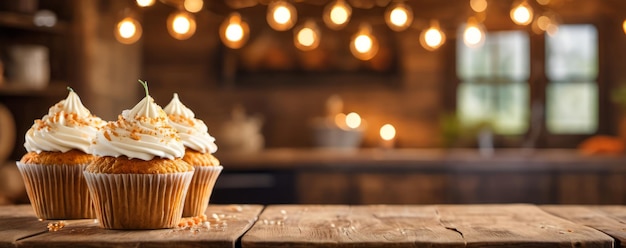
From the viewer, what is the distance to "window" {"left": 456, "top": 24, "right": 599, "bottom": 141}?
262 inches

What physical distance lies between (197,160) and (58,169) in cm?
37

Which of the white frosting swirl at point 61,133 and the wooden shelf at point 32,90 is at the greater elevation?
the wooden shelf at point 32,90

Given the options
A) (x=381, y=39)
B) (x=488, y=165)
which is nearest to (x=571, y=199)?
(x=488, y=165)

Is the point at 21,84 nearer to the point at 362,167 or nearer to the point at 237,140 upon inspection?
the point at 237,140

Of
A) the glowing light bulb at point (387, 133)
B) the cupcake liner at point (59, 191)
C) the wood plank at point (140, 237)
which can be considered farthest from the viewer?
the glowing light bulb at point (387, 133)

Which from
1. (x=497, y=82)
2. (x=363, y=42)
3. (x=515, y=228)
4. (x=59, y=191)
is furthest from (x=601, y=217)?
(x=497, y=82)

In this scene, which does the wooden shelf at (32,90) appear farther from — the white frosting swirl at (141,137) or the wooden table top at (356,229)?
the white frosting swirl at (141,137)

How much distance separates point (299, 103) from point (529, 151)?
175 cm

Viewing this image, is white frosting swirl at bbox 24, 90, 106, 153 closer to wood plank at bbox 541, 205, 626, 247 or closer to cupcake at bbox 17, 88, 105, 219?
cupcake at bbox 17, 88, 105, 219

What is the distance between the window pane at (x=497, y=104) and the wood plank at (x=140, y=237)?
15.3ft

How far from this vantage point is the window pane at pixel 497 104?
22.1 feet

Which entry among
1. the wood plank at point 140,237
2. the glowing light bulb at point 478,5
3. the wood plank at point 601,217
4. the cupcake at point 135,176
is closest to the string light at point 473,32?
the wood plank at point 601,217

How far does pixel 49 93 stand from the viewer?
534cm

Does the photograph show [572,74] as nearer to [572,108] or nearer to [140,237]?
[572,108]
